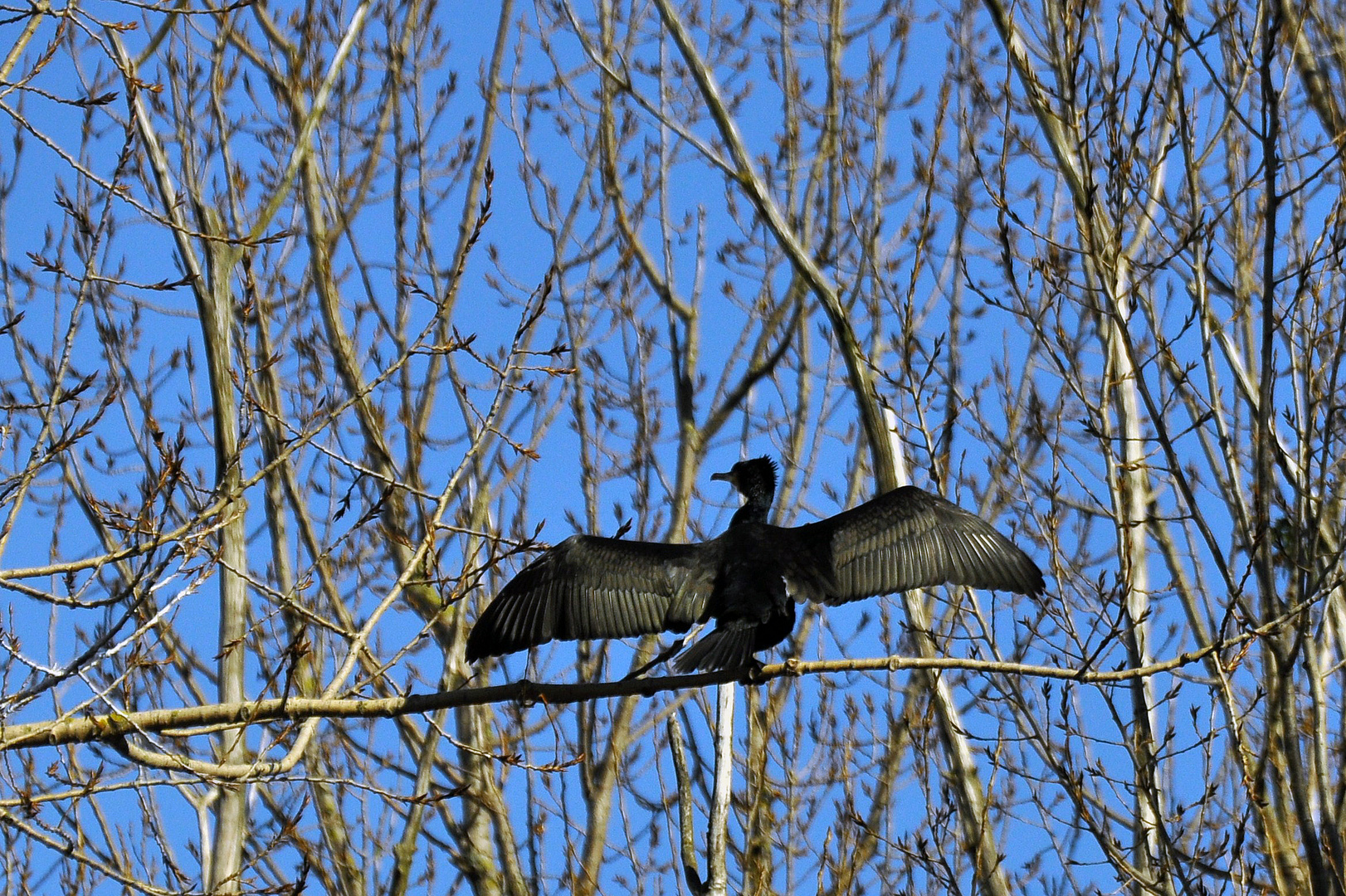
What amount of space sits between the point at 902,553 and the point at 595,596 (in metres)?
1.22

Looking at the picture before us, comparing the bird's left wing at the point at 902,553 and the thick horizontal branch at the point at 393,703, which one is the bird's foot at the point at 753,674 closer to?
the thick horizontal branch at the point at 393,703

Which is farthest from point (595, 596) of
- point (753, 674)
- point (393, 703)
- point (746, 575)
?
point (393, 703)

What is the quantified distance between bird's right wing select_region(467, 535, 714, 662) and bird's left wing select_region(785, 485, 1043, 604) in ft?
1.39

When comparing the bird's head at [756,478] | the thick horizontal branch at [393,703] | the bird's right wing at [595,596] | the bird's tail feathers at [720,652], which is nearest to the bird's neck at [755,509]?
the bird's head at [756,478]

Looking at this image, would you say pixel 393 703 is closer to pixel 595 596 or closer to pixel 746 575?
pixel 595 596

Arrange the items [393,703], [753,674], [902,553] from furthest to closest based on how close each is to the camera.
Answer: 1. [902,553]
2. [753,674]
3. [393,703]

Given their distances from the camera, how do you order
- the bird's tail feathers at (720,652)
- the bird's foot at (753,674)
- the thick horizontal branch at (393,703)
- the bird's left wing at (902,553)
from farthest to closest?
the bird's left wing at (902,553) → the bird's foot at (753,674) → the bird's tail feathers at (720,652) → the thick horizontal branch at (393,703)

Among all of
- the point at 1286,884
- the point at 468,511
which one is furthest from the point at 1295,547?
the point at 468,511

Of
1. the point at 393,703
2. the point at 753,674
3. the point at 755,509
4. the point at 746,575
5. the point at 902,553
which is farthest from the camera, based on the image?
the point at 755,509

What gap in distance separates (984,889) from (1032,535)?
7.57 feet

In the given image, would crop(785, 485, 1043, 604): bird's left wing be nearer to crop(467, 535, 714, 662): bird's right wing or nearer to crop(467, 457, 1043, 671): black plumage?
crop(467, 457, 1043, 671): black plumage

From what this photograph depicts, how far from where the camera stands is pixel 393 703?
12.4ft

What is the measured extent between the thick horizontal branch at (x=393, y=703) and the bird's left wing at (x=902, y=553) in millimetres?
992

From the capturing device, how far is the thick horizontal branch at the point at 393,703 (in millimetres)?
3699
